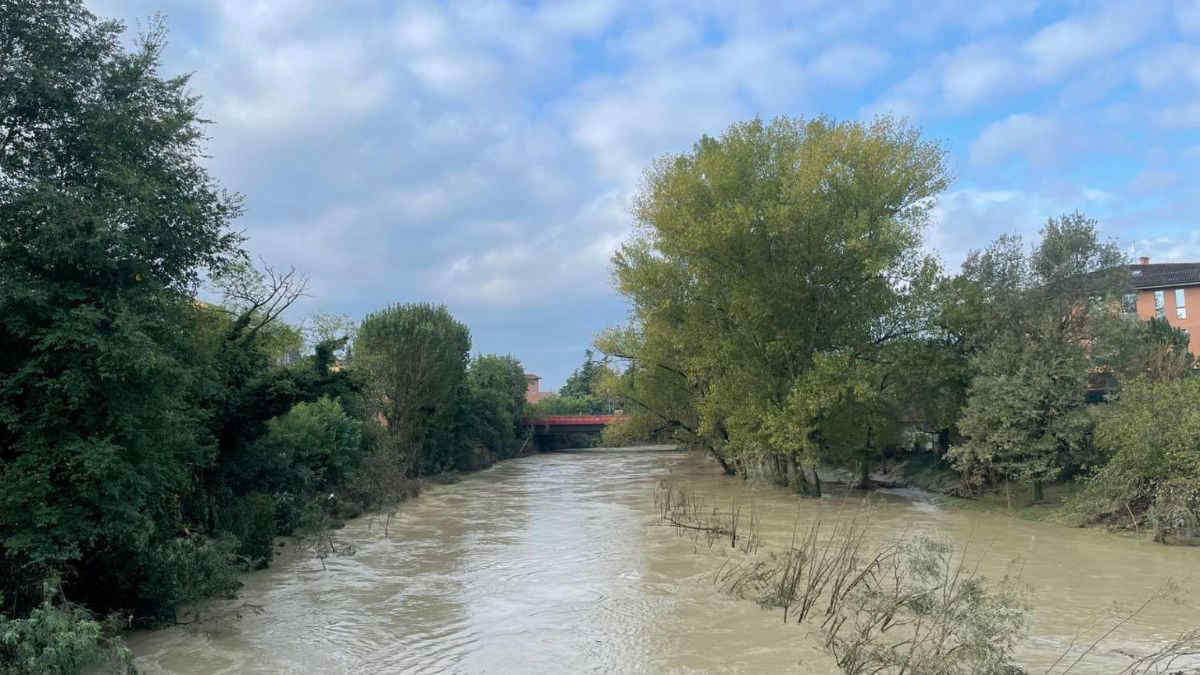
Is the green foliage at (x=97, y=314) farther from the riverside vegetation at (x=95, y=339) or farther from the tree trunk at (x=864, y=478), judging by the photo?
the tree trunk at (x=864, y=478)

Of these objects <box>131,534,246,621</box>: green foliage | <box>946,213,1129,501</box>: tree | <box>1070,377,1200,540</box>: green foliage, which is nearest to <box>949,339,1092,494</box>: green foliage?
<box>946,213,1129,501</box>: tree

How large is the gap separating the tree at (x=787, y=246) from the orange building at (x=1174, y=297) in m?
33.1

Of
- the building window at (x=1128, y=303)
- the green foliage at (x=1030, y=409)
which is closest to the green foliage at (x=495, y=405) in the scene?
the green foliage at (x=1030, y=409)

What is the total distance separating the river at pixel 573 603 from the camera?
431 inches

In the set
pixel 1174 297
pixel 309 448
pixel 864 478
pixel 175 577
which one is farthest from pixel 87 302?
pixel 1174 297

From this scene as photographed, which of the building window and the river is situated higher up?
the building window

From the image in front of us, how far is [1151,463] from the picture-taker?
64.4 ft

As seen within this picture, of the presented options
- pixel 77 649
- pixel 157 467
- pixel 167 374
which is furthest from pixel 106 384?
pixel 77 649

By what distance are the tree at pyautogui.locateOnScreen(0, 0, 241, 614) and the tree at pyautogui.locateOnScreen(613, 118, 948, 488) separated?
761 inches

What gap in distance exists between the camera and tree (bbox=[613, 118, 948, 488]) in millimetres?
27469

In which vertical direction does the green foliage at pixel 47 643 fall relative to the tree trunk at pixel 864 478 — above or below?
below

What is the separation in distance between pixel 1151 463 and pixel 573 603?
50.4 ft

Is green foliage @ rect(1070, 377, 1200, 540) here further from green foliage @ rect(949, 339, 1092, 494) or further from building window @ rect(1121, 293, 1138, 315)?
building window @ rect(1121, 293, 1138, 315)

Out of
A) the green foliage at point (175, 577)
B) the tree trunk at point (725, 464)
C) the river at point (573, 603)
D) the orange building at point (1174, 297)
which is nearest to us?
the river at point (573, 603)
